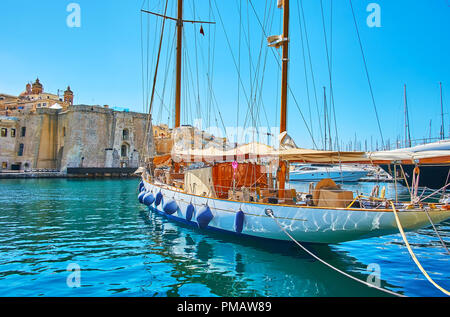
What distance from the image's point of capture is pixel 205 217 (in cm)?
1015

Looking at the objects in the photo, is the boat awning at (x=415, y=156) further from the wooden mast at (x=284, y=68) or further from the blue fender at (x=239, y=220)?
the blue fender at (x=239, y=220)

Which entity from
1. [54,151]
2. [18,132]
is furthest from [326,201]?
[18,132]

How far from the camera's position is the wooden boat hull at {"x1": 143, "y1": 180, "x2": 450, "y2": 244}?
712cm

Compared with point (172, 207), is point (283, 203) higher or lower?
higher

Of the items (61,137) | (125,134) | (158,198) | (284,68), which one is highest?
(125,134)

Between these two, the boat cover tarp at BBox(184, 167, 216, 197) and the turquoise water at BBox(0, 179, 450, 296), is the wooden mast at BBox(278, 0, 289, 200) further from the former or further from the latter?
the turquoise water at BBox(0, 179, 450, 296)

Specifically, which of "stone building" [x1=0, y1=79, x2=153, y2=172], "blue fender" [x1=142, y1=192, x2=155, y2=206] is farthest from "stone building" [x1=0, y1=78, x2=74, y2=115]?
"blue fender" [x1=142, y1=192, x2=155, y2=206]

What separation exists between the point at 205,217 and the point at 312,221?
3621 millimetres

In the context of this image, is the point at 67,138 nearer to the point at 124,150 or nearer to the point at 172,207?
the point at 124,150

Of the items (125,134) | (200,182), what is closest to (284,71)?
(200,182)

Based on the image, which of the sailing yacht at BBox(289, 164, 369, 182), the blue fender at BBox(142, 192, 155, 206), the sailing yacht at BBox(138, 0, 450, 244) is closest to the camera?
the sailing yacht at BBox(138, 0, 450, 244)
